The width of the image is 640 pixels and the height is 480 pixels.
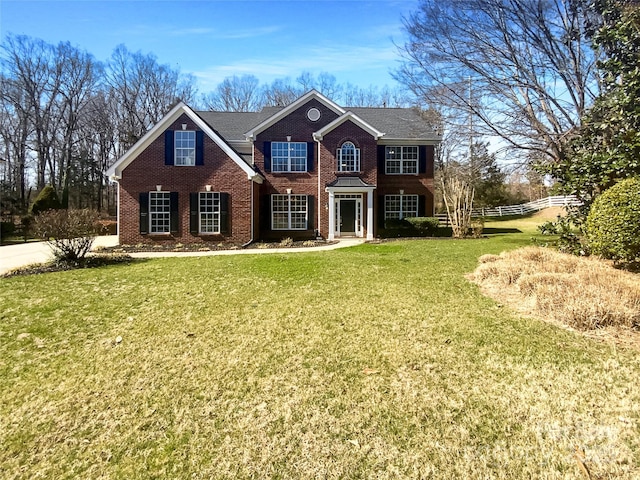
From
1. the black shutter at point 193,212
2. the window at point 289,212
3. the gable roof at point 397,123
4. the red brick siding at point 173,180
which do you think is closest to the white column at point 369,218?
the window at point 289,212

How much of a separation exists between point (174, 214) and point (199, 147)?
3195 millimetres

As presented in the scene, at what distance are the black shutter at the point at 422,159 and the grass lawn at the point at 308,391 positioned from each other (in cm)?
1502

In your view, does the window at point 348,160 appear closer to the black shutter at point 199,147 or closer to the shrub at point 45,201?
the black shutter at point 199,147

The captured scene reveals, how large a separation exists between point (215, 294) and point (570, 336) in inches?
221

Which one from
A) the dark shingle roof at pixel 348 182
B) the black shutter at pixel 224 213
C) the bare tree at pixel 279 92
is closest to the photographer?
the black shutter at pixel 224 213

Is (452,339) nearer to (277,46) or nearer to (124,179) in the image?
(277,46)

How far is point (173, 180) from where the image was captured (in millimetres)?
16016

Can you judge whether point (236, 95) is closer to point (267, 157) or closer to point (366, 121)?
point (366, 121)

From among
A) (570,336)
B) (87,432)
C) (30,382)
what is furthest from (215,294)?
(570,336)

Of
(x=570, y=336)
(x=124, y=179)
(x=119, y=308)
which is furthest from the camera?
(x=124, y=179)

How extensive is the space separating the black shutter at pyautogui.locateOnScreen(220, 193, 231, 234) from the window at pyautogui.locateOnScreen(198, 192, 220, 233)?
192 millimetres

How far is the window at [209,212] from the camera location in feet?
53.1

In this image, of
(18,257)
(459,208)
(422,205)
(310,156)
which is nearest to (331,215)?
(310,156)

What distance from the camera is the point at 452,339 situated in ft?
14.8
